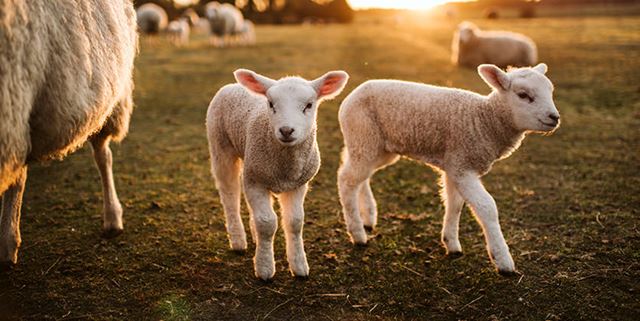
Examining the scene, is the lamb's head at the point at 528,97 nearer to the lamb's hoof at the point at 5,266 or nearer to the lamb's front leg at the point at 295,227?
the lamb's front leg at the point at 295,227

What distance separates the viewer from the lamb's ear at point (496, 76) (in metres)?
3.77

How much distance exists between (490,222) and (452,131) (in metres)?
0.73

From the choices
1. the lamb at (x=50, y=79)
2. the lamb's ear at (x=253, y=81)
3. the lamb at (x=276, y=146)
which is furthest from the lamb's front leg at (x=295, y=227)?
the lamb at (x=50, y=79)

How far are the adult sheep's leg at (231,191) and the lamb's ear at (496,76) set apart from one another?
2012 millimetres

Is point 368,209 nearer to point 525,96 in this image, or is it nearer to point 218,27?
point 525,96

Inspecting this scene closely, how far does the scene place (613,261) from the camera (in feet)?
13.0

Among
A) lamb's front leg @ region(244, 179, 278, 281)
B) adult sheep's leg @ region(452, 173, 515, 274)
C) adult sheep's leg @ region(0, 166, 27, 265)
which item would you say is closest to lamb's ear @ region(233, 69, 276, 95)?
lamb's front leg @ region(244, 179, 278, 281)

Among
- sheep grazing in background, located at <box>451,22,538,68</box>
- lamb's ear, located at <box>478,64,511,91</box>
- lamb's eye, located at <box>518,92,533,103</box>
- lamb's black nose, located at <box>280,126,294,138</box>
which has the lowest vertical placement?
sheep grazing in background, located at <box>451,22,538,68</box>

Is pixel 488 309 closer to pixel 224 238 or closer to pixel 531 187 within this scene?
pixel 224 238

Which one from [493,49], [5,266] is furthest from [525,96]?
[493,49]

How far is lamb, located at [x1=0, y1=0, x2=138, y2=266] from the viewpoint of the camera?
8.50ft

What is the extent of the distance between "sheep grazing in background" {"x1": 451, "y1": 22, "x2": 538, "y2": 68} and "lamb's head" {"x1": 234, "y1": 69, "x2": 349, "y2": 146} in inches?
497

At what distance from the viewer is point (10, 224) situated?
385 cm

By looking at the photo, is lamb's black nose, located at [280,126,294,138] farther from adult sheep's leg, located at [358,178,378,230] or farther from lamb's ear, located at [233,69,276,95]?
adult sheep's leg, located at [358,178,378,230]
